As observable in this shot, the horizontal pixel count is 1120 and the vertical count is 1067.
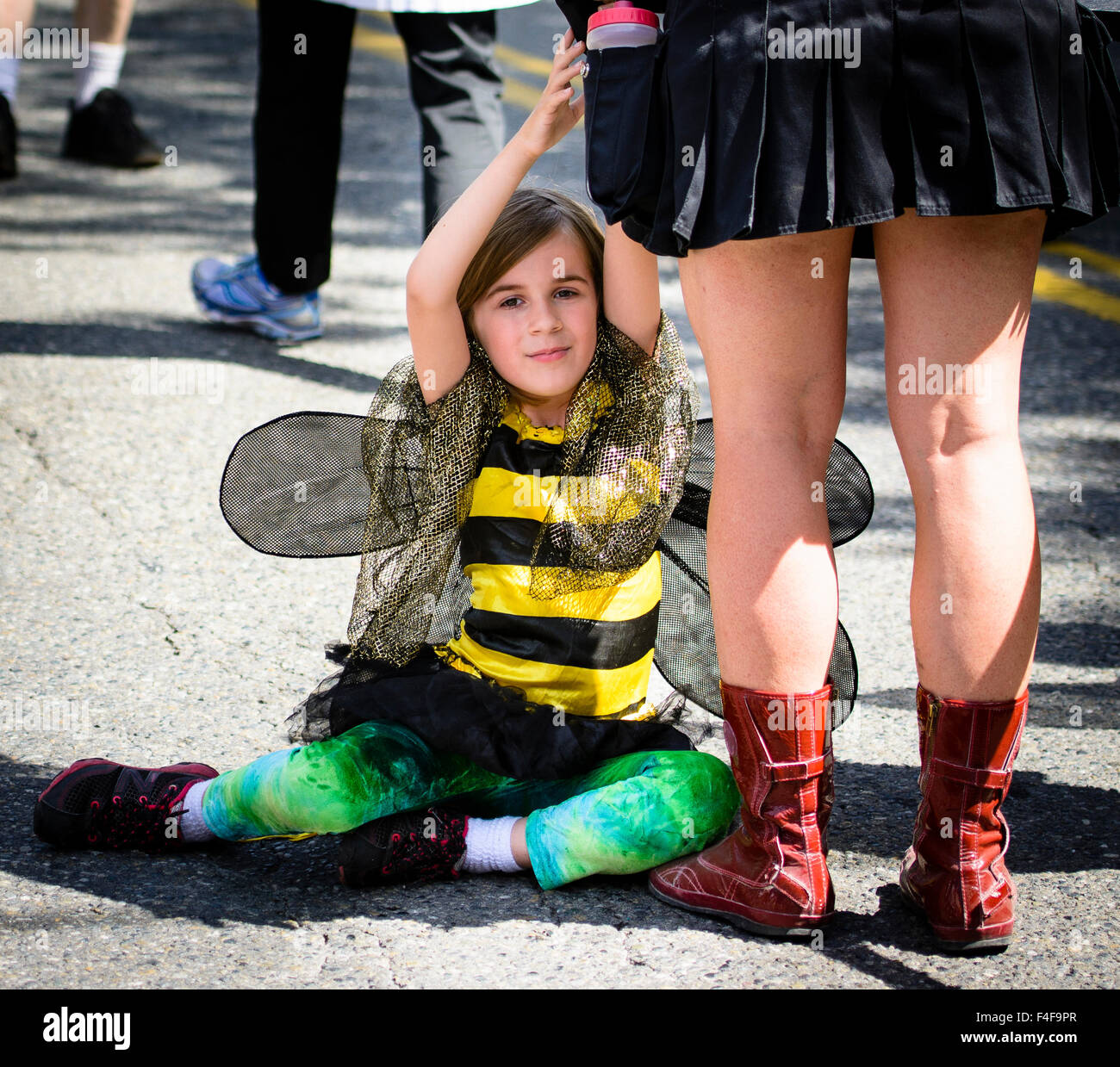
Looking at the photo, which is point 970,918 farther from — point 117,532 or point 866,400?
point 866,400

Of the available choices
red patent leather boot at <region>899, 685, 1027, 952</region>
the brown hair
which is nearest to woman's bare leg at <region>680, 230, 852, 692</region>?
red patent leather boot at <region>899, 685, 1027, 952</region>

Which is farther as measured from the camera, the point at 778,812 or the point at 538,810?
the point at 538,810

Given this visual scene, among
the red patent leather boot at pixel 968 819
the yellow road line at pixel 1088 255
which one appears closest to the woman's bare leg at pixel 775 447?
the red patent leather boot at pixel 968 819

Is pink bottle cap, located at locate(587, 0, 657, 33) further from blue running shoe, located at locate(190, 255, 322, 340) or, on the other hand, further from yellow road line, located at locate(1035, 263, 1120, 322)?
yellow road line, located at locate(1035, 263, 1120, 322)

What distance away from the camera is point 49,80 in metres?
7.36

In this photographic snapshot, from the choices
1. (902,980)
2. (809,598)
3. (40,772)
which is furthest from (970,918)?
(40,772)

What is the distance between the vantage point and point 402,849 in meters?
1.93

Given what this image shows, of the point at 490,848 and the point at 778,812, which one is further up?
the point at 778,812

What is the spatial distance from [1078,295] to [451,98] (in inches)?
99.8

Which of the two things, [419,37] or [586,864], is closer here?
[586,864]

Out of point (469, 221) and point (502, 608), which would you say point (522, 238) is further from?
point (502, 608)

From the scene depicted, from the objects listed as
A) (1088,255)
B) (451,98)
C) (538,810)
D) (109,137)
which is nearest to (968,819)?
(538,810)

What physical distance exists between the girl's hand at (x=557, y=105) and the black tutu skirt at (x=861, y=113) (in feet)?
0.90

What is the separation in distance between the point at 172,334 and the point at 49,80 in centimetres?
385
